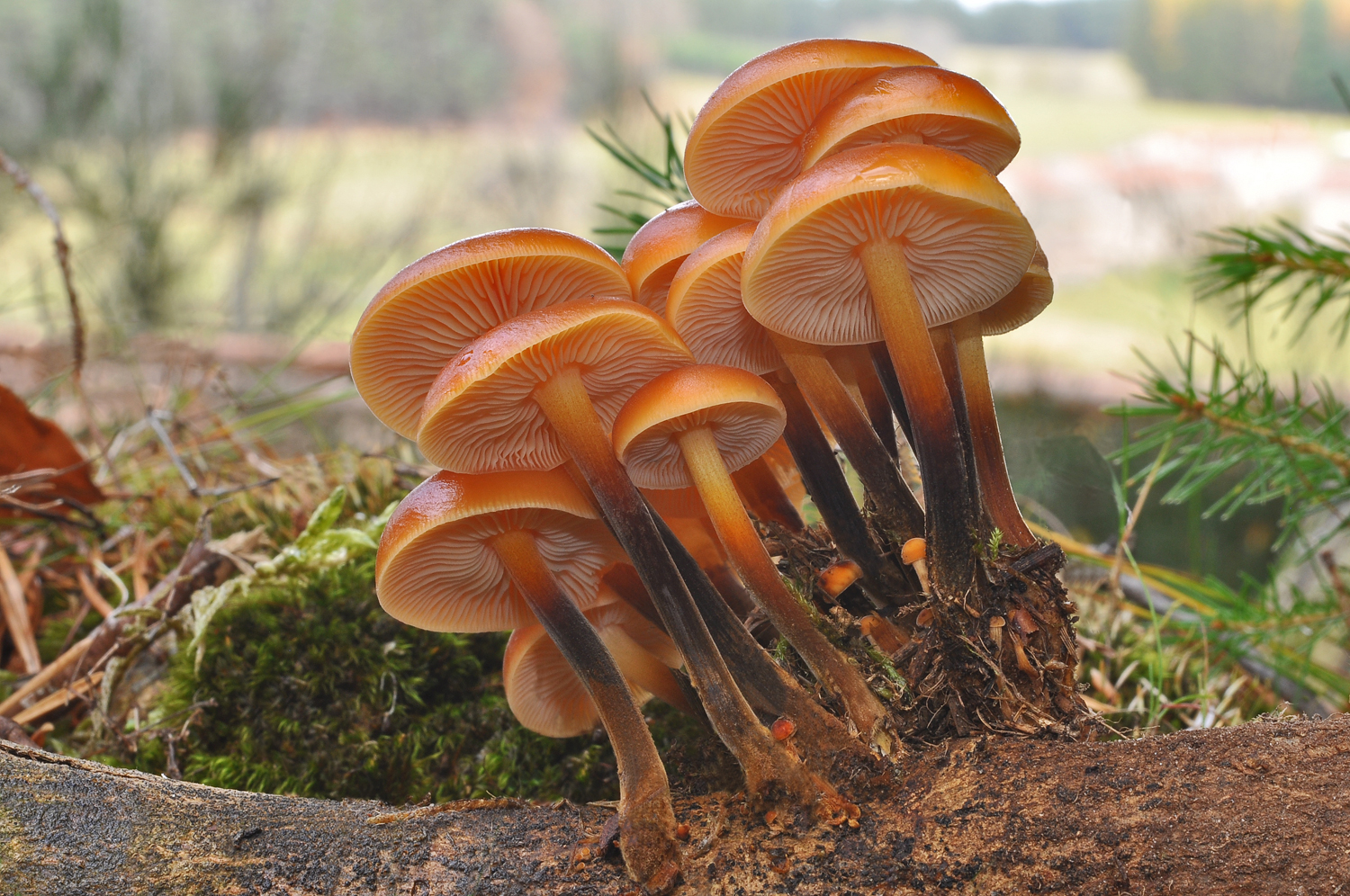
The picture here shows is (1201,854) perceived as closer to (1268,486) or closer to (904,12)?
(1268,486)

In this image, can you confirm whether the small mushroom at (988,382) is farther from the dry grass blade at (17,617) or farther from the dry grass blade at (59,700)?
the dry grass blade at (17,617)

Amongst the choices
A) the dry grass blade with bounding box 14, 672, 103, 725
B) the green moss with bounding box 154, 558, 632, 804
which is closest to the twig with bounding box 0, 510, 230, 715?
the dry grass blade with bounding box 14, 672, 103, 725

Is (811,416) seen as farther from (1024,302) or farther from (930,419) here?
(1024,302)

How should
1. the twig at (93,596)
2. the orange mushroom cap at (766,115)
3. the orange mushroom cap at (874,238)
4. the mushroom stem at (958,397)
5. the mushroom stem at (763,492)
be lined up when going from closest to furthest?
the orange mushroom cap at (874,238)
the orange mushroom cap at (766,115)
the mushroom stem at (958,397)
the mushroom stem at (763,492)
the twig at (93,596)

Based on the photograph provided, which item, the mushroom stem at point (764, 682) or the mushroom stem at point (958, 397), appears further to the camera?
the mushroom stem at point (958, 397)

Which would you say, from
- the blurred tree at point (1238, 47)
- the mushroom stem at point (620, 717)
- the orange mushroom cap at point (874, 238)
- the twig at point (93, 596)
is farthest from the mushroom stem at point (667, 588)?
the blurred tree at point (1238, 47)

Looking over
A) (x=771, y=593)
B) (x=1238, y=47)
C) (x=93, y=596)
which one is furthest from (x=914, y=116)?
(x=1238, y=47)

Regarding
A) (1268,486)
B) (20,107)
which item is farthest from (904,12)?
(1268,486)
